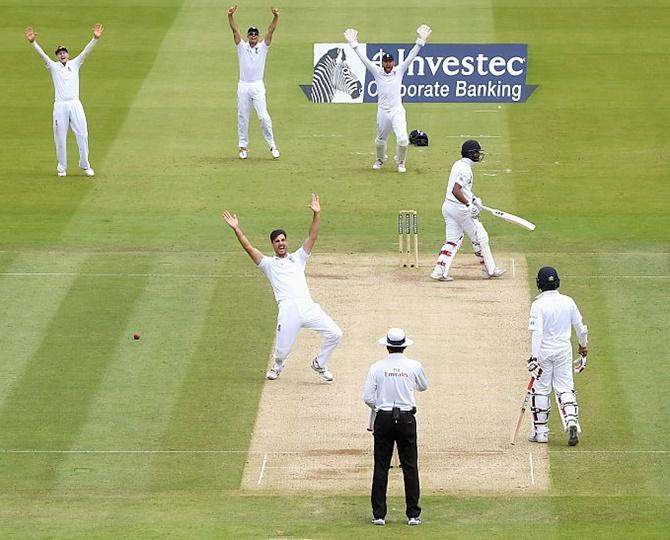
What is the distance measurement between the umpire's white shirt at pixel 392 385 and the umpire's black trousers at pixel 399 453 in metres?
0.11

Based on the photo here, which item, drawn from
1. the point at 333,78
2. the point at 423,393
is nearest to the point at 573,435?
the point at 423,393

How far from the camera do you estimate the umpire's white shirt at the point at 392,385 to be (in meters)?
17.6

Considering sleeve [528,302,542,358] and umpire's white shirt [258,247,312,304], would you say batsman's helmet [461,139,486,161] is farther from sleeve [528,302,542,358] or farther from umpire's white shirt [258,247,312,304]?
sleeve [528,302,542,358]

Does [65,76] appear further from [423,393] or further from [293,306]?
[423,393]

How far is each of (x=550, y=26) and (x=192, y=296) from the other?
66.6ft

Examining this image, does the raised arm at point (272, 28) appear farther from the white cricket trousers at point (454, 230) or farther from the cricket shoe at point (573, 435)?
the cricket shoe at point (573, 435)

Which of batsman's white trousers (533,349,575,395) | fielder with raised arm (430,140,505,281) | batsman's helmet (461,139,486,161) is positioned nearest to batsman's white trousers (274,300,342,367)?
batsman's white trousers (533,349,575,395)

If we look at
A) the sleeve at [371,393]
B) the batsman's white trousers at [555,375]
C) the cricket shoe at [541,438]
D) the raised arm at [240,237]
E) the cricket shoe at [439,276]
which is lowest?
the cricket shoe at [541,438]

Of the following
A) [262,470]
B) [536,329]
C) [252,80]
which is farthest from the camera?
[252,80]

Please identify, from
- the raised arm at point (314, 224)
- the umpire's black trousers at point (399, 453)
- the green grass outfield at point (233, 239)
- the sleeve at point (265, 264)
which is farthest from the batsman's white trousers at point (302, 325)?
the umpire's black trousers at point (399, 453)

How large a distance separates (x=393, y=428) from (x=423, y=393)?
405 cm

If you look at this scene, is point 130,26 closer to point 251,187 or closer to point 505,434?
point 251,187

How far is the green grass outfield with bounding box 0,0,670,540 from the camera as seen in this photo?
1838 cm

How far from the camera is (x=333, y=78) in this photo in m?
37.6
